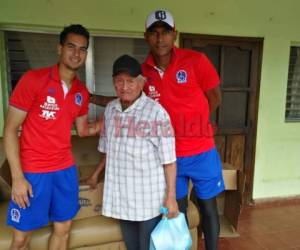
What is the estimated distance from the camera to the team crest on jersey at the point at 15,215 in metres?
1.34

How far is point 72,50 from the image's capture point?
1.36 m

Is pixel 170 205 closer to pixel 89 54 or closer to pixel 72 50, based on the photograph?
pixel 72 50

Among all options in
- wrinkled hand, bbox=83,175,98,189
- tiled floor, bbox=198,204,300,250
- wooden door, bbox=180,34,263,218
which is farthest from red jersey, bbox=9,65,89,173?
wooden door, bbox=180,34,263,218

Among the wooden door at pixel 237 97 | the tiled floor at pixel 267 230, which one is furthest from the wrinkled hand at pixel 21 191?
the wooden door at pixel 237 97

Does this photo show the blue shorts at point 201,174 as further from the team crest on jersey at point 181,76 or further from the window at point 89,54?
the window at point 89,54

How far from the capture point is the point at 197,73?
5.11 feet

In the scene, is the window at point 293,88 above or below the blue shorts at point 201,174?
above

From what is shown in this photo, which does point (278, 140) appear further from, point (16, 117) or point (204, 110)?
point (16, 117)

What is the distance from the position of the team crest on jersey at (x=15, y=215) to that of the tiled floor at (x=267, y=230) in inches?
54.5

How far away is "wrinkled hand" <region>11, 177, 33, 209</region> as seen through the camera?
4.24ft

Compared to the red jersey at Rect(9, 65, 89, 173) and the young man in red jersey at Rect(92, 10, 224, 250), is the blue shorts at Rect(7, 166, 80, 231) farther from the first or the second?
the young man in red jersey at Rect(92, 10, 224, 250)

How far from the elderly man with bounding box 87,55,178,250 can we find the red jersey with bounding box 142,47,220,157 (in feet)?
0.54

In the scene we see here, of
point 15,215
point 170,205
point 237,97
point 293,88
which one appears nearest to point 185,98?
point 170,205

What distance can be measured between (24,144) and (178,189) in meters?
0.85
